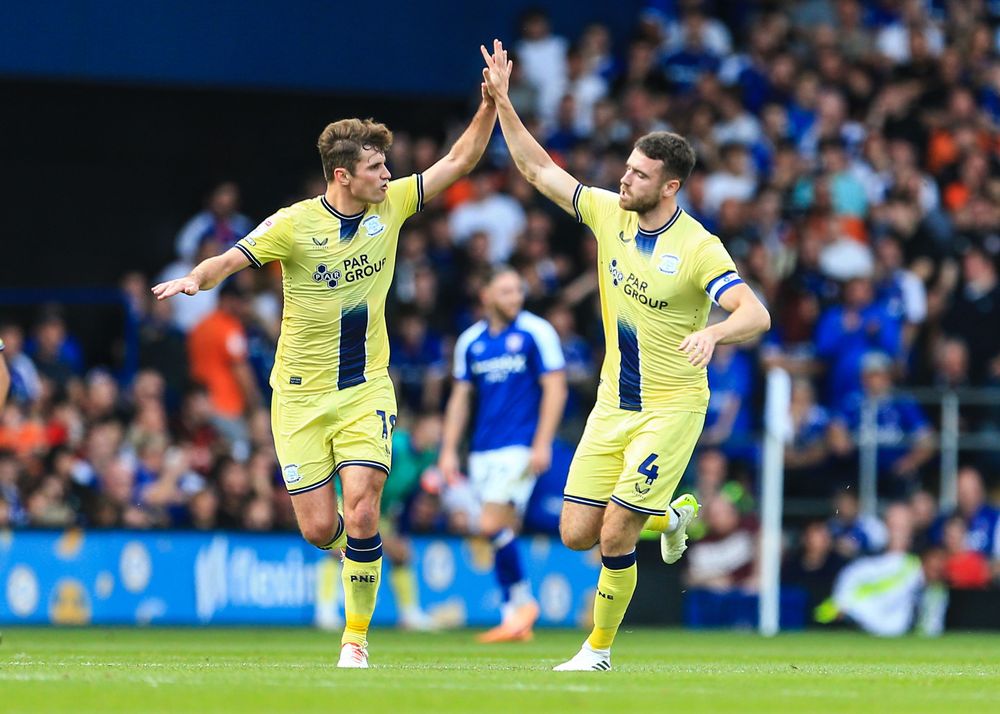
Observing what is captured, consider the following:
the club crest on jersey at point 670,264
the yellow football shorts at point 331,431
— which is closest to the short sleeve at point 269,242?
the yellow football shorts at point 331,431

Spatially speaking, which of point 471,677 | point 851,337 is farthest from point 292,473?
point 851,337

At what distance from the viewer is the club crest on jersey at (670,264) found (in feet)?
35.7

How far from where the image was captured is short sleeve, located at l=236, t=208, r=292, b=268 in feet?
36.0

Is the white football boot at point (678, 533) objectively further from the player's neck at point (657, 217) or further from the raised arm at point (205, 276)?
the raised arm at point (205, 276)

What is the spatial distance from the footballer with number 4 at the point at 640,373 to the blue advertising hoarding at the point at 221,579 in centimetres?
702

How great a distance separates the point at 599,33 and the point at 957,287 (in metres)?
5.43

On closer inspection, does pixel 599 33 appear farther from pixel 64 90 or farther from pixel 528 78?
pixel 64 90

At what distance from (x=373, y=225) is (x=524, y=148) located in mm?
985

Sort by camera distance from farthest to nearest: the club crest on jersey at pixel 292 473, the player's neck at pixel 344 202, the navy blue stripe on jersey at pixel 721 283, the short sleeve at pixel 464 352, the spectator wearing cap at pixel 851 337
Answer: the spectator wearing cap at pixel 851 337
the short sleeve at pixel 464 352
the club crest on jersey at pixel 292 473
the player's neck at pixel 344 202
the navy blue stripe on jersey at pixel 721 283

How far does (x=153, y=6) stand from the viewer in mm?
22797

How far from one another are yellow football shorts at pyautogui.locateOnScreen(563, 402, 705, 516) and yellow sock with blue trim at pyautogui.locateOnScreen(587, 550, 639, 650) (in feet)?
1.09

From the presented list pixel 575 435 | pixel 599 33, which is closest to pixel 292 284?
pixel 575 435

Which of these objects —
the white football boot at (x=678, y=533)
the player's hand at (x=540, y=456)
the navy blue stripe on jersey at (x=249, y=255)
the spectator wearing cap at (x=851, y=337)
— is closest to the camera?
the navy blue stripe on jersey at (x=249, y=255)

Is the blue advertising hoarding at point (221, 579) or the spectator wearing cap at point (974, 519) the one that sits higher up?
the spectator wearing cap at point (974, 519)
